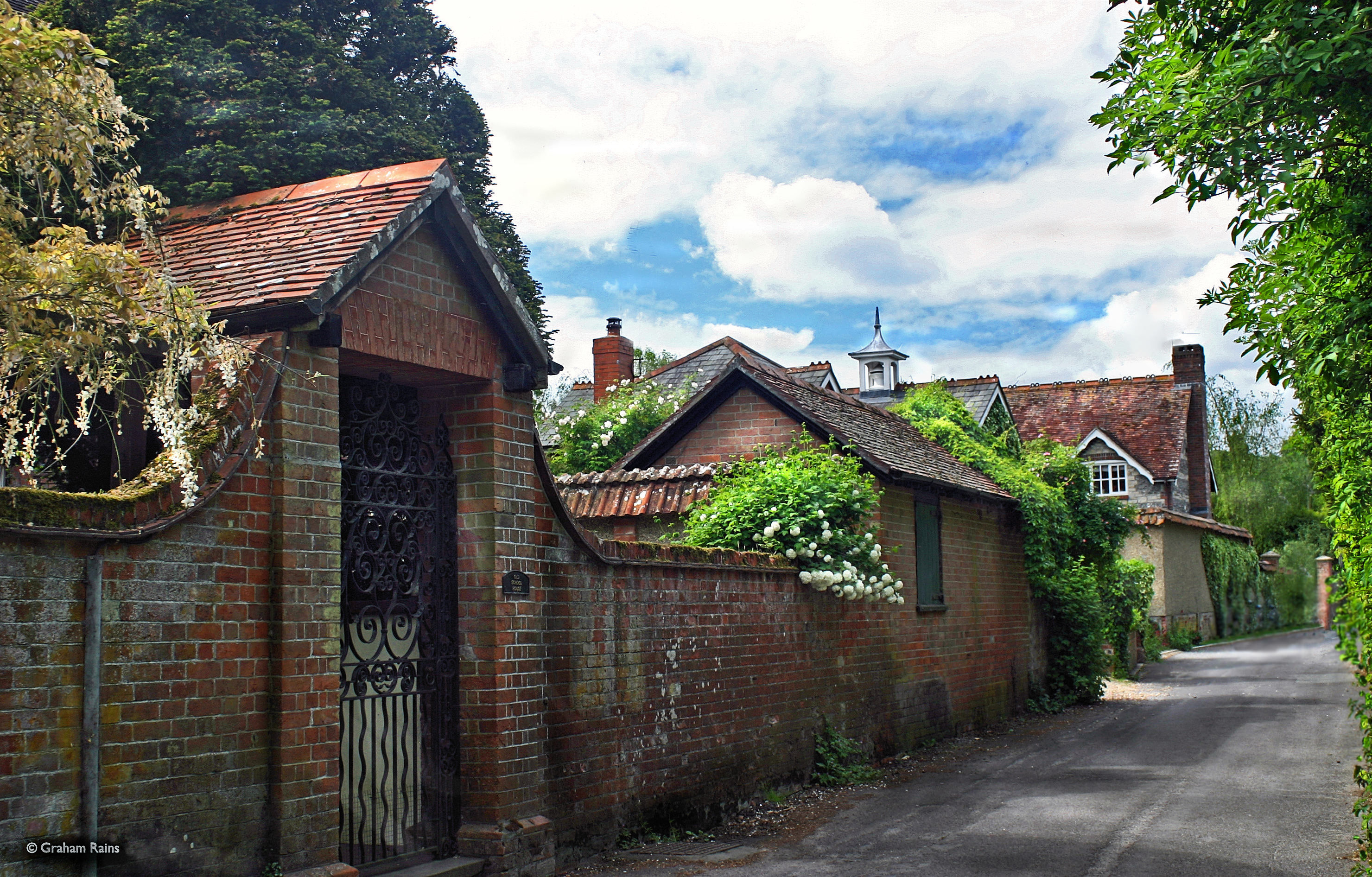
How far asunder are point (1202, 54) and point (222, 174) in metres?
10.5

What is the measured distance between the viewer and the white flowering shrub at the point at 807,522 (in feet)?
38.0

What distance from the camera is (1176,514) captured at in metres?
34.8

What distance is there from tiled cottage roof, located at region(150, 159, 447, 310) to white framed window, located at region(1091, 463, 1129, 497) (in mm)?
38480

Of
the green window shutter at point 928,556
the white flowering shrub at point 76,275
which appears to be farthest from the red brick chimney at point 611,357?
the white flowering shrub at point 76,275

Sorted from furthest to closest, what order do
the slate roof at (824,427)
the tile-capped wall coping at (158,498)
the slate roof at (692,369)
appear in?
the slate roof at (692,369) → the slate roof at (824,427) → the tile-capped wall coping at (158,498)

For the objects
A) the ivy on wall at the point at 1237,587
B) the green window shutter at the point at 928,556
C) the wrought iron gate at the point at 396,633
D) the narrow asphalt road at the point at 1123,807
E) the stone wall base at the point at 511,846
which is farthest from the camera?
the ivy on wall at the point at 1237,587

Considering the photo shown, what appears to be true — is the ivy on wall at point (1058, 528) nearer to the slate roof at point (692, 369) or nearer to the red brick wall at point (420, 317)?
the slate roof at point (692, 369)

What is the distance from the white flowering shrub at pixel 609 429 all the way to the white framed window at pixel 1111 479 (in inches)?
1061

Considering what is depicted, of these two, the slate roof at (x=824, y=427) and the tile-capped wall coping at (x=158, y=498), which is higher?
the slate roof at (x=824, y=427)

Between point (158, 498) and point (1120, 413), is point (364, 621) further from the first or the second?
point (1120, 413)

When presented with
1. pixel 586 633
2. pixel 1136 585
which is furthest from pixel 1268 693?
pixel 586 633

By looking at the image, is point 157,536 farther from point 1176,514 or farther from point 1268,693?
point 1176,514

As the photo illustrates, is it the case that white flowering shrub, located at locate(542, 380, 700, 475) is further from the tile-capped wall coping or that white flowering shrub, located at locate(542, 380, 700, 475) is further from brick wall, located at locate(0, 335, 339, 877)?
the tile-capped wall coping

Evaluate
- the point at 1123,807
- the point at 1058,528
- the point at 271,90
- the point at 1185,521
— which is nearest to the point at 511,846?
the point at 1123,807
